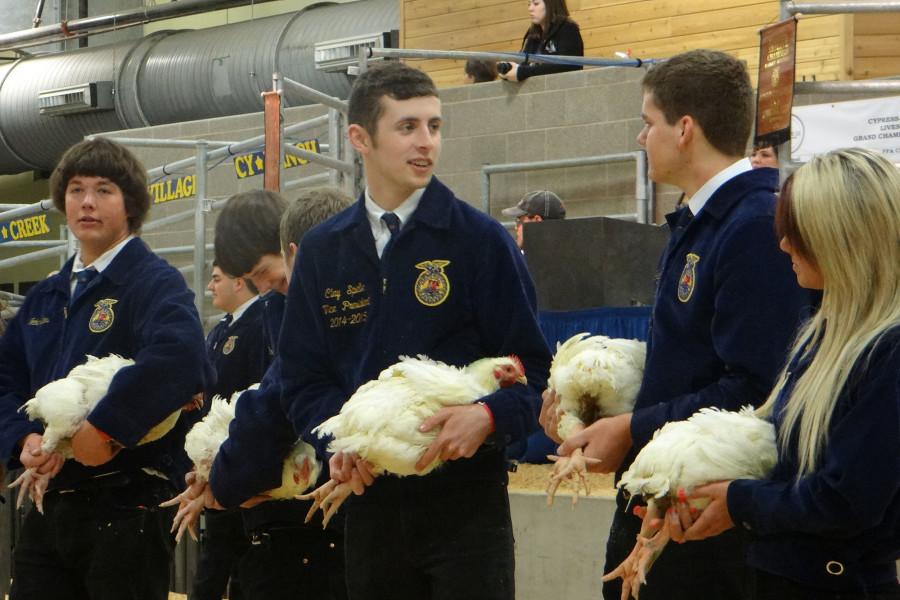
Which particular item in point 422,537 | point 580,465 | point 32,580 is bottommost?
point 32,580

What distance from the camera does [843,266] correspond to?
224cm

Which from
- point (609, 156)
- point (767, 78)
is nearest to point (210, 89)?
point (609, 156)

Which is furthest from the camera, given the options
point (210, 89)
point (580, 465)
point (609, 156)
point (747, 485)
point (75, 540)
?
point (210, 89)

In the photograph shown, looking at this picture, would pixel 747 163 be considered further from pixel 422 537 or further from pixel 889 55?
pixel 889 55

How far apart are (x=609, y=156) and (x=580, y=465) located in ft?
20.9

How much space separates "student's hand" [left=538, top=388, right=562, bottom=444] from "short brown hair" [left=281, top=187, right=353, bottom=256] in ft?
3.38

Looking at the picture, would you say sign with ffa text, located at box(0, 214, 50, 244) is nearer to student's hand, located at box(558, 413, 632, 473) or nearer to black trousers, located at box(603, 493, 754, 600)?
student's hand, located at box(558, 413, 632, 473)

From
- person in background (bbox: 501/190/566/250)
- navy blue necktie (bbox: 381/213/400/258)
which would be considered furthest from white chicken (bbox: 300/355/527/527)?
person in background (bbox: 501/190/566/250)

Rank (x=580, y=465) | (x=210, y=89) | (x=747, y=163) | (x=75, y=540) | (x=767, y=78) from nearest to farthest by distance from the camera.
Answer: (x=580, y=465), (x=747, y=163), (x=75, y=540), (x=767, y=78), (x=210, y=89)

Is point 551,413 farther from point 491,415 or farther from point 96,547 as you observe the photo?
point 96,547

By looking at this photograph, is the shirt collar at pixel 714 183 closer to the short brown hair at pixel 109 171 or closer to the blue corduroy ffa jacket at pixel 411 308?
the blue corduroy ffa jacket at pixel 411 308

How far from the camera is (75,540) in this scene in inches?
141

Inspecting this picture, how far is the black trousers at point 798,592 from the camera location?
7.23 feet

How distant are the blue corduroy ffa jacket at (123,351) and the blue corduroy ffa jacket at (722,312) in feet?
4.85
